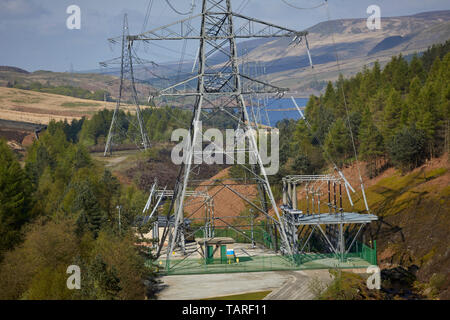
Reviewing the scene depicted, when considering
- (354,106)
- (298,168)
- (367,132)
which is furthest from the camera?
(354,106)

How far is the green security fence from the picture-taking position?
35.1 m

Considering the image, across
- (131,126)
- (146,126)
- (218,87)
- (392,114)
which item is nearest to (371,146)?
(392,114)

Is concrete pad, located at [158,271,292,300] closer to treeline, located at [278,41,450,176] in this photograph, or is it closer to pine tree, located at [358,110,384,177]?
treeline, located at [278,41,450,176]

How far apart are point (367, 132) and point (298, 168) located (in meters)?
12.5

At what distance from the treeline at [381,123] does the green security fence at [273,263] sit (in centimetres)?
1083

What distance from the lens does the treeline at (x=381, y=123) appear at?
214ft

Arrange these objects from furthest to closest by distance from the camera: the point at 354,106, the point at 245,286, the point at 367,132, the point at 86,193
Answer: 1. the point at 354,106
2. the point at 367,132
3. the point at 86,193
4. the point at 245,286

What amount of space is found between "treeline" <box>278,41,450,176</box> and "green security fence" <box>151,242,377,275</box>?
10.8 metres

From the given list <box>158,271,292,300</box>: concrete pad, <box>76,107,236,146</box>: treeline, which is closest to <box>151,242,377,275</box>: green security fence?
<box>158,271,292,300</box>: concrete pad

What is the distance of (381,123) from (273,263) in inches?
1931

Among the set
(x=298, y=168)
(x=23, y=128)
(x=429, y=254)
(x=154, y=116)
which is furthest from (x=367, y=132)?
(x=23, y=128)
